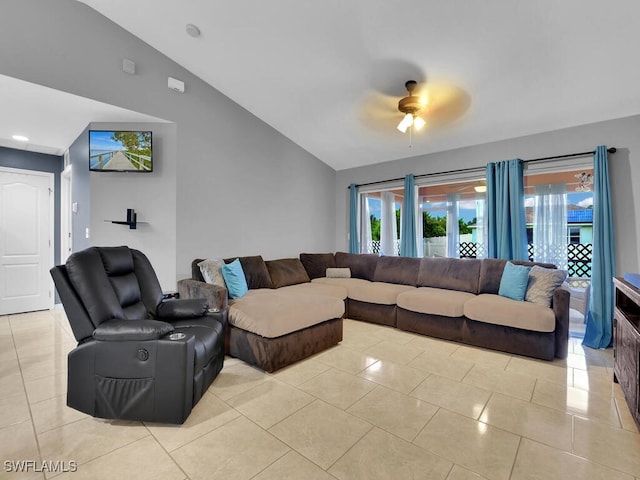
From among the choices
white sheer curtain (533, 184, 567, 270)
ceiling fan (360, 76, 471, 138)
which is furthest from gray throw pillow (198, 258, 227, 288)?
white sheer curtain (533, 184, 567, 270)

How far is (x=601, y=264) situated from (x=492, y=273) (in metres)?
1.03

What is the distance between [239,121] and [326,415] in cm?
372

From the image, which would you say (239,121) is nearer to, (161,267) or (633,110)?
(161,267)

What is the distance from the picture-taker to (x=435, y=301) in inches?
132

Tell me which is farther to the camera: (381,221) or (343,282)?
(381,221)

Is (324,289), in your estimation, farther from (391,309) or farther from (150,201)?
(150,201)

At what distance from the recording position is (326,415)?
192 centimetres

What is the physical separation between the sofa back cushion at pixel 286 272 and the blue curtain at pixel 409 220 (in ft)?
5.43

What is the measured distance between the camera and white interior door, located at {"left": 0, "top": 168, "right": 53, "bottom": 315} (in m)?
4.18

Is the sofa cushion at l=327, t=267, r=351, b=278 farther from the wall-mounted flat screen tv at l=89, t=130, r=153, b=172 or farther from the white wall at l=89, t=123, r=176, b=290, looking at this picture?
the wall-mounted flat screen tv at l=89, t=130, r=153, b=172

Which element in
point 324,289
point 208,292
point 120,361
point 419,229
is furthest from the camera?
point 419,229

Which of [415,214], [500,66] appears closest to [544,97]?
[500,66]

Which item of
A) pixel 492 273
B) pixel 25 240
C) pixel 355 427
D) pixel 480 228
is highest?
pixel 480 228

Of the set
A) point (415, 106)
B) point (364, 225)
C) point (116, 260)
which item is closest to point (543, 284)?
point (415, 106)
